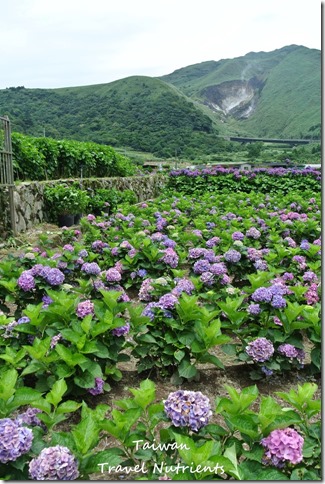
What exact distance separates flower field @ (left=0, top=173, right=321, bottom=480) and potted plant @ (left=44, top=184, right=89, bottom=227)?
3570 millimetres

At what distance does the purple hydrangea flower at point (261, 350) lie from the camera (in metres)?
2.76

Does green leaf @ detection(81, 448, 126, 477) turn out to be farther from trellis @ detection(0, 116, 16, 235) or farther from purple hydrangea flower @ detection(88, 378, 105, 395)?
trellis @ detection(0, 116, 16, 235)

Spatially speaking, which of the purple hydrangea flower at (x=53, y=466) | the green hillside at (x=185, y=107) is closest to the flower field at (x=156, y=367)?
the purple hydrangea flower at (x=53, y=466)

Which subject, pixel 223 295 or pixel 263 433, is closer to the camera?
pixel 263 433

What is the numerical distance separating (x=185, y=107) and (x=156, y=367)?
7855cm

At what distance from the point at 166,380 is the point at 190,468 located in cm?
132

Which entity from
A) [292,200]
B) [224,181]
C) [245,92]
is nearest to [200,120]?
[224,181]

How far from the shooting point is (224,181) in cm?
1468

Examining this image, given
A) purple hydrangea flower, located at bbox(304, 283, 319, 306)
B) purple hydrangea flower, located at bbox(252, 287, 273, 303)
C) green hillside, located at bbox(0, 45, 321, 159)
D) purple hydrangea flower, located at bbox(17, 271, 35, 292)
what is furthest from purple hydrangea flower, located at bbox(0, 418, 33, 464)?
green hillside, located at bbox(0, 45, 321, 159)

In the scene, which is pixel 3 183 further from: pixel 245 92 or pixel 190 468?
pixel 245 92

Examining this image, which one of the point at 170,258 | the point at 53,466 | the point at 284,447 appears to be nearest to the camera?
the point at 53,466

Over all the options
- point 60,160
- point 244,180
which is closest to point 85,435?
point 60,160

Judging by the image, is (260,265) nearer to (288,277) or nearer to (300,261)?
(288,277)

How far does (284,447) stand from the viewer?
1.56m
